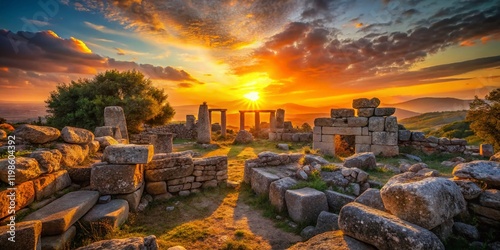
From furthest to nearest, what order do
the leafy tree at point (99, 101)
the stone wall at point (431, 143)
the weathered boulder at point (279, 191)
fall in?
the leafy tree at point (99, 101) → the stone wall at point (431, 143) → the weathered boulder at point (279, 191)

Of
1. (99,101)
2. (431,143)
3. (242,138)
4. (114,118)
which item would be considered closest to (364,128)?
(431,143)

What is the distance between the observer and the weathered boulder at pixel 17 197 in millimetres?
3449

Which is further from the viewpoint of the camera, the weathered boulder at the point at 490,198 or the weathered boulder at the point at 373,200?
the weathered boulder at the point at 373,200

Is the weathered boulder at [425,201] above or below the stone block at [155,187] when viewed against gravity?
above

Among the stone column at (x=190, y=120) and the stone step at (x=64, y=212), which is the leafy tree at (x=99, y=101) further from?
the stone step at (x=64, y=212)

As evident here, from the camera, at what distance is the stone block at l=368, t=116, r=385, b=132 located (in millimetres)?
11320

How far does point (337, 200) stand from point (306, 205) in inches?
29.8

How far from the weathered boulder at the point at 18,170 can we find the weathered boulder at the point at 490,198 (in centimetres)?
724

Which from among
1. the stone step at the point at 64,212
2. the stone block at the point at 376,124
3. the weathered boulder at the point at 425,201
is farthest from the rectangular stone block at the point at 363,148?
the stone step at the point at 64,212

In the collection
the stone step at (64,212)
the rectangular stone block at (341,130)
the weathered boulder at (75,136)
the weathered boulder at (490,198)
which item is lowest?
the stone step at (64,212)

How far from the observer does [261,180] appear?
6594mm

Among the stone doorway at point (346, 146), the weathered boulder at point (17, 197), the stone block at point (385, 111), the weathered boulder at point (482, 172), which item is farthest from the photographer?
the stone doorway at point (346, 146)

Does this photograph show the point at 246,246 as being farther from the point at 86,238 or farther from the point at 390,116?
the point at 390,116

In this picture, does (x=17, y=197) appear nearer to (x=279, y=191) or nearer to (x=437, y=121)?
(x=279, y=191)
